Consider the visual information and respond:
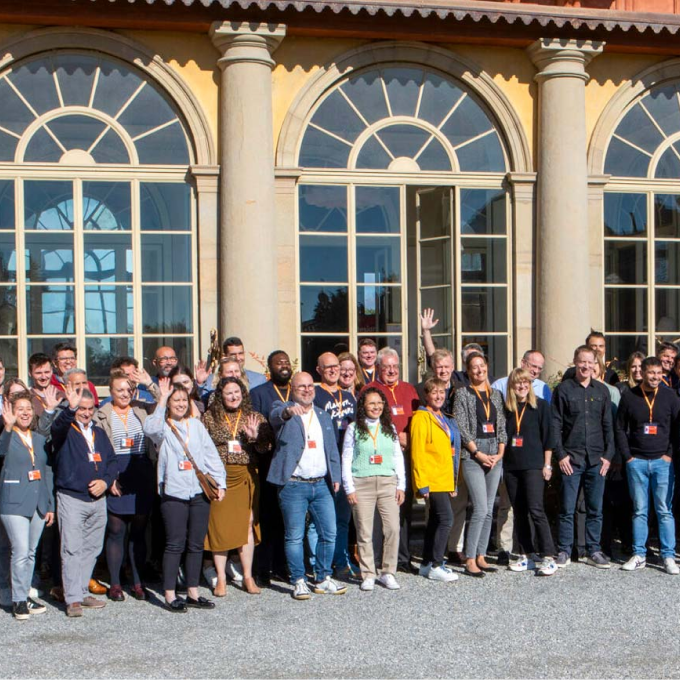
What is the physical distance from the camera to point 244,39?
39.3 feet

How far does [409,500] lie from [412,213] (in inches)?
190

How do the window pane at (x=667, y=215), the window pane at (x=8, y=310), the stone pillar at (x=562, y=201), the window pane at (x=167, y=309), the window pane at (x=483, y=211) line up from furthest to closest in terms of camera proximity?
the window pane at (x=667, y=215)
the window pane at (x=483, y=211)
the stone pillar at (x=562, y=201)
the window pane at (x=167, y=309)
the window pane at (x=8, y=310)

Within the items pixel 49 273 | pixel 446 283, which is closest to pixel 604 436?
pixel 446 283

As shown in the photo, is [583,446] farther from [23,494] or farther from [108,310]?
[108,310]

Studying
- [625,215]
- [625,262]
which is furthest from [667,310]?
[625,215]

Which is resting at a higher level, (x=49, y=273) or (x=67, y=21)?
(x=67, y=21)

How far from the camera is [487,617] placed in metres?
7.41

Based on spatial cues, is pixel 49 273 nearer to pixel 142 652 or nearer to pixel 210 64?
pixel 210 64

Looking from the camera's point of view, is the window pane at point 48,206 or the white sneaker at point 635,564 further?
the window pane at point 48,206

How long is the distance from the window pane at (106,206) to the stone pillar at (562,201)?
16.3ft

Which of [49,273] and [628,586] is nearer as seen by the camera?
[628,586]

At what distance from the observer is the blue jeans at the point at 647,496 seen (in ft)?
29.8

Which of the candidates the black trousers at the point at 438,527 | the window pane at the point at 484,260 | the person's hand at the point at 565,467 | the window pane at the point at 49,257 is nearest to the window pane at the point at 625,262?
the window pane at the point at 484,260

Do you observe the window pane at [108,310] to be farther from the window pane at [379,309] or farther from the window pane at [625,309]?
the window pane at [625,309]
